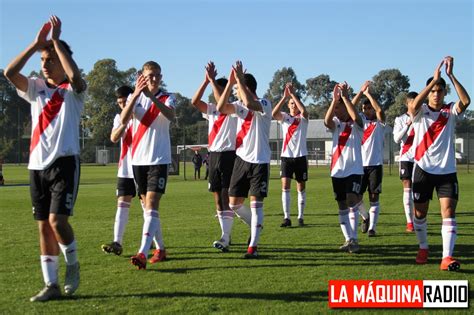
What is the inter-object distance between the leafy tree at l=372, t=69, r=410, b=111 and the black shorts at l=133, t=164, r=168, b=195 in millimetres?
93788

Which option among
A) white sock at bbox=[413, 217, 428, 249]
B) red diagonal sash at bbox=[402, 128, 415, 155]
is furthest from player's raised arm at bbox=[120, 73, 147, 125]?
red diagonal sash at bbox=[402, 128, 415, 155]

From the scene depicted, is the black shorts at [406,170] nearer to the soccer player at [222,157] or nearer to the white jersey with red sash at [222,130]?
the soccer player at [222,157]

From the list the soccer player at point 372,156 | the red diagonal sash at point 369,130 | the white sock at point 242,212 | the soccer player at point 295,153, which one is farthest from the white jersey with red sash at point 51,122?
the soccer player at point 295,153

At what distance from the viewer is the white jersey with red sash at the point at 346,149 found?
9383mm

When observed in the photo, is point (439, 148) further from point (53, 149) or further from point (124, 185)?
point (53, 149)

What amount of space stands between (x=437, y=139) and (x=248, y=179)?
118 inches

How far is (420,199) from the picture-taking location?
7.98 meters

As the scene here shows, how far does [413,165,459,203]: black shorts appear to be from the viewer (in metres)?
7.70

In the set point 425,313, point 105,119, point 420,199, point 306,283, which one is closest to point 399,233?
point 420,199

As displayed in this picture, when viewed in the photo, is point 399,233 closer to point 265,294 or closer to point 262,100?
point 262,100

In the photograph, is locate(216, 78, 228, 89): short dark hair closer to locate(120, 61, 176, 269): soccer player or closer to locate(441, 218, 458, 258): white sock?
locate(120, 61, 176, 269): soccer player

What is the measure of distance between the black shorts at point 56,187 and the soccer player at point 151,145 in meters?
1.48

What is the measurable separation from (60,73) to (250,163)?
3.52 meters

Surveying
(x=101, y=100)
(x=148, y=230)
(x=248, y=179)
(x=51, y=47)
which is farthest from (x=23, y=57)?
(x=101, y=100)
